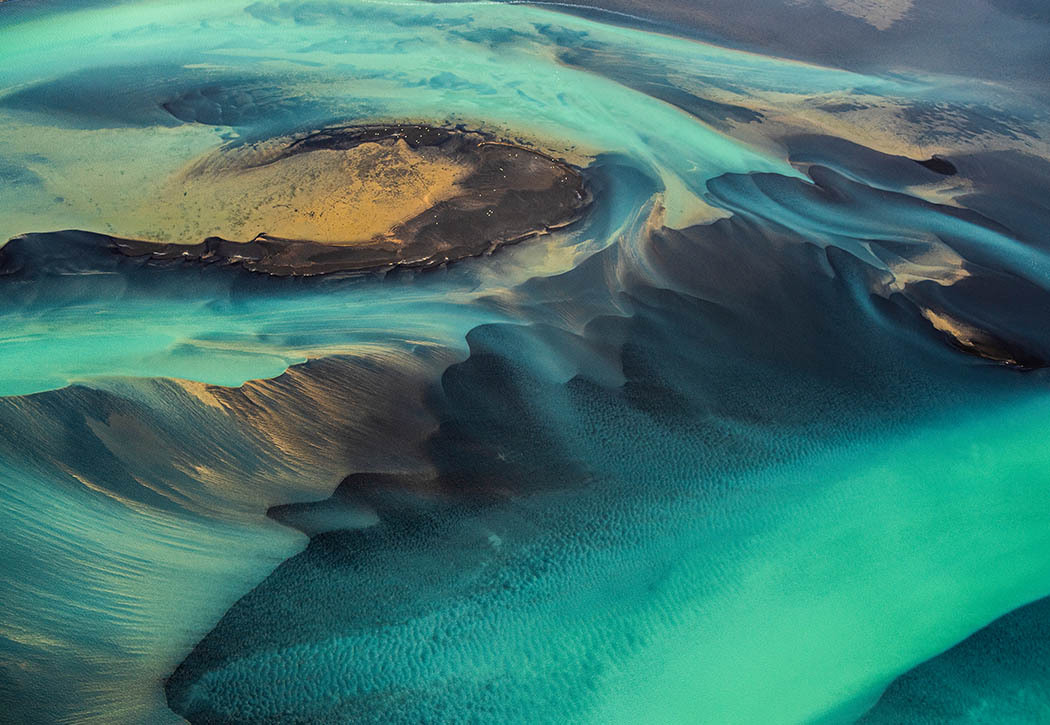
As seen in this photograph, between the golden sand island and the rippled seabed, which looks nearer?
the rippled seabed

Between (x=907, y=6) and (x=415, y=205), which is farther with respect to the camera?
(x=907, y=6)

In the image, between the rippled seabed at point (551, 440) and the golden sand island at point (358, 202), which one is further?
the golden sand island at point (358, 202)

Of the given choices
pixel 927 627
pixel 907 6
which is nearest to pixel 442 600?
pixel 927 627

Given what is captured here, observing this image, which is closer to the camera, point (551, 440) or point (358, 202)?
point (551, 440)

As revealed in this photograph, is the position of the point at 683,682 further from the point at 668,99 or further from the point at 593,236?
the point at 668,99
